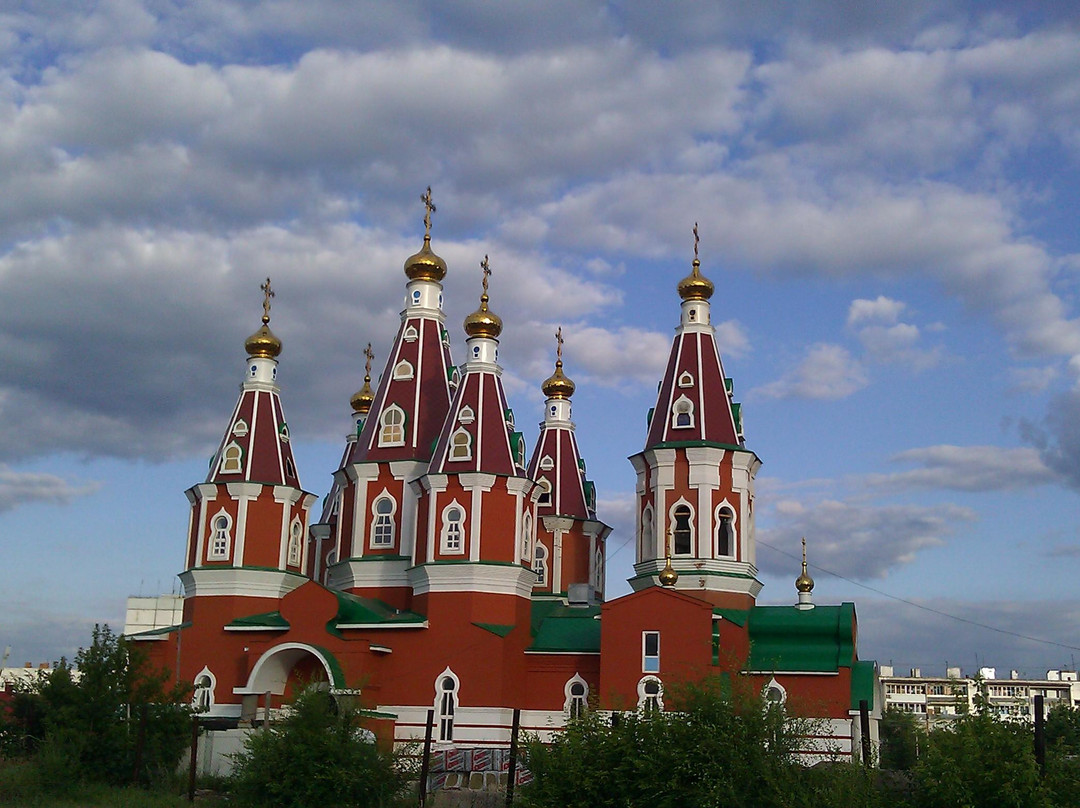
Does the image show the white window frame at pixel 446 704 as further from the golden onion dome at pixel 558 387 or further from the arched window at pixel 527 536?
the golden onion dome at pixel 558 387

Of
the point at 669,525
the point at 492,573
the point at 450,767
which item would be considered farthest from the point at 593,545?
the point at 450,767

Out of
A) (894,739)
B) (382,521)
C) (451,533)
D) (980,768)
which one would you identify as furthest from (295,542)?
(894,739)

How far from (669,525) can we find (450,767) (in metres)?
8.11

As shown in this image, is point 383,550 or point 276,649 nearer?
point 276,649

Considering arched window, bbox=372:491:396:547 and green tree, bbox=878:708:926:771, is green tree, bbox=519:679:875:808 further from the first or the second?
arched window, bbox=372:491:396:547

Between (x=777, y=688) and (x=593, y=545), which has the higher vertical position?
(x=593, y=545)

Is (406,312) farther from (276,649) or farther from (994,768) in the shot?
(994,768)

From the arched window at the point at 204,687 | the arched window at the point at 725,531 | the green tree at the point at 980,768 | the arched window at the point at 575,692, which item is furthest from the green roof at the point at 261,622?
the green tree at the point at 980,768

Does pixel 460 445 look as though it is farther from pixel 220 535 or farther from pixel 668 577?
pixel 220 535

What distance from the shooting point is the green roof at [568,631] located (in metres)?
27.6

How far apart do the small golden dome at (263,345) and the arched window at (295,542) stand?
4568 mm

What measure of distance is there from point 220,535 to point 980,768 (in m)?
20.4

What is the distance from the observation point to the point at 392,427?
3078 cm

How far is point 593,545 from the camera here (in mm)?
35531
